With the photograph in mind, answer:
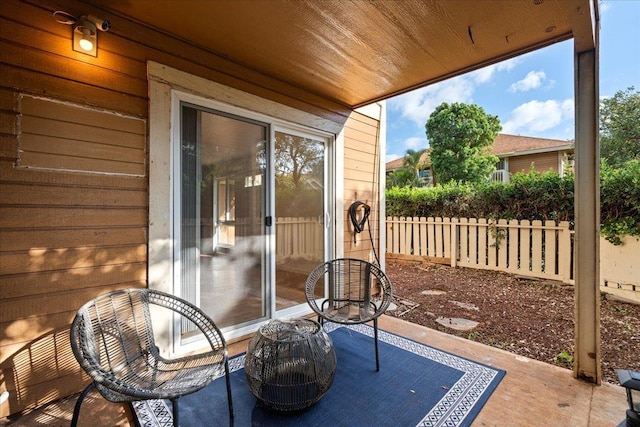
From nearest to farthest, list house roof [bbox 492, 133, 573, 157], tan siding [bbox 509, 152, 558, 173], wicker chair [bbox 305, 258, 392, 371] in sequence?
wicker chair [bbox 305, 258, 392, 371] < house roof [bbox 492, 133, 573, 157] < tan siding [bbox 509, 152, 558, 173]

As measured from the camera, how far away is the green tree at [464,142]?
12.1 metres

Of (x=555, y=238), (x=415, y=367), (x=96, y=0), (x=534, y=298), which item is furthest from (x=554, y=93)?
(x=96, y=0)

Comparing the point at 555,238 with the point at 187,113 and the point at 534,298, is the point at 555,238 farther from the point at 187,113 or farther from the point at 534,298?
the point at 187,113

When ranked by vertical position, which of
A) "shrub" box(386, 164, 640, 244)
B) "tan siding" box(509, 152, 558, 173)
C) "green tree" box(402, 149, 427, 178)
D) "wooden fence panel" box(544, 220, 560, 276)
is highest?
"green tree" box(402, 149, 427, 178)

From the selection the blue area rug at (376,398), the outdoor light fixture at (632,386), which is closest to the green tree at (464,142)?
the blue area rug at (376,398)

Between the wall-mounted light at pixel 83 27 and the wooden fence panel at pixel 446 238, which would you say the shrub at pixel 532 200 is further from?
the wall-mounted light at pixel 83 27

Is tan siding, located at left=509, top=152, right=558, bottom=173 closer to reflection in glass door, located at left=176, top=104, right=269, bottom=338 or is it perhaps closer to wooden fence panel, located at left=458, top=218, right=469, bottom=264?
wooden fence panel, located at left=458, top=218, right=469, bottom=264

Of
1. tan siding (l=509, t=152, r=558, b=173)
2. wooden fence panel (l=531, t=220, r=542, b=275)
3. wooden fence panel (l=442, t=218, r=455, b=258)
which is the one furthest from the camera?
tan siding (l=509, t=152, r=558, b=173)

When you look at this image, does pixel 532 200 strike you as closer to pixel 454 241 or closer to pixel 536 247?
pixel 536 247

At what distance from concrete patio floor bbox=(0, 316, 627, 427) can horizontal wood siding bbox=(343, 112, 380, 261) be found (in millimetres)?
1706

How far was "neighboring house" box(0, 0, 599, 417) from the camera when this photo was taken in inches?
63.5

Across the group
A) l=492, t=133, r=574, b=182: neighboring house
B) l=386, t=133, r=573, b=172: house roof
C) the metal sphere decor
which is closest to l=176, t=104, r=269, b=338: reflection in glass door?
the metal sphere decor

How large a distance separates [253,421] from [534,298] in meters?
3.93

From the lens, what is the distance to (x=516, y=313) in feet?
11.1
